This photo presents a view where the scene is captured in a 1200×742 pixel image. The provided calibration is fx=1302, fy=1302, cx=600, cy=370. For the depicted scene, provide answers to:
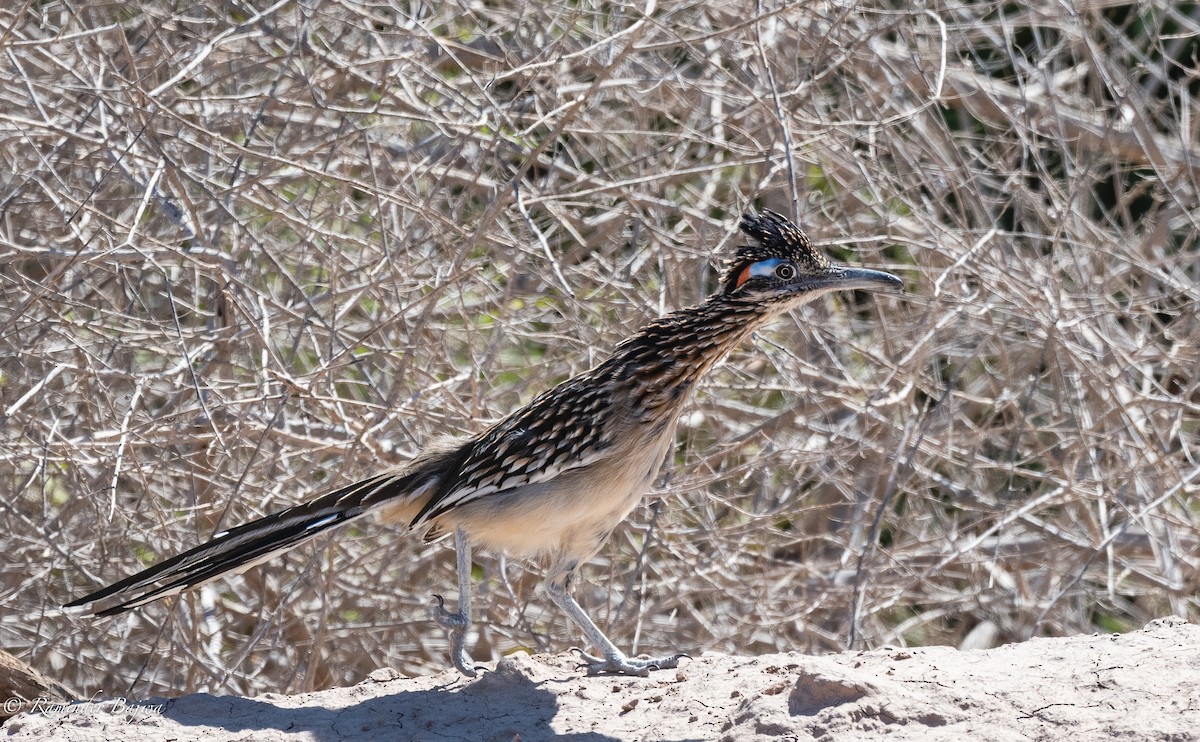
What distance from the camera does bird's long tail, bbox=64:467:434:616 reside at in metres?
4.34

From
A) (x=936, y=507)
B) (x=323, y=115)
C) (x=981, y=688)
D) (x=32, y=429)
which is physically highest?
(x=323, y=115)

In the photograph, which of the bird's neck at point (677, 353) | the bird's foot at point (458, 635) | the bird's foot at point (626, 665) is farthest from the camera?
the bird's neck at point (677, 353)

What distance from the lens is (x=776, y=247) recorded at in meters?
4.68

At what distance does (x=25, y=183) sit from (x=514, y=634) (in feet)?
9.12

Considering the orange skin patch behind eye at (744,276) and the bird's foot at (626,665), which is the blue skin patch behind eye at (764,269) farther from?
the bird's foot at (626,665)

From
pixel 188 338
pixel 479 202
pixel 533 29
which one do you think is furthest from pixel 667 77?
pixel 188 338

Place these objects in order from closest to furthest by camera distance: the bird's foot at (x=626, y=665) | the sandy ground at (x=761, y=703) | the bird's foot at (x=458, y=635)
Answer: the sandy ground at (x=761, y=703) < the bird's foot at (x=458, y=635) < the bird's foot at (x=626, y=665)

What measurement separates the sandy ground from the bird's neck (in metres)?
0.92

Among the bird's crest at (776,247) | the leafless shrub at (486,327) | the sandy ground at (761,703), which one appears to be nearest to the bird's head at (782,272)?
the bird's crest at (776,247)

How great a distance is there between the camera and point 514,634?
5867 mm

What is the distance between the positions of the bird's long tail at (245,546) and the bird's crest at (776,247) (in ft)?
5.06

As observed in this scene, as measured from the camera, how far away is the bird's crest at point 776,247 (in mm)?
4664

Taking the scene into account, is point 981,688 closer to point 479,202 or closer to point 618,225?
point 618,225

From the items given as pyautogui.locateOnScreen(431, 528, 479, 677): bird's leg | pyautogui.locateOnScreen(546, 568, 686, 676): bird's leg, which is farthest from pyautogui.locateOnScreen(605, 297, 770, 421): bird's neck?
pyautogui.locateOnScreen(431, 528, 479, 677): bird's leg
